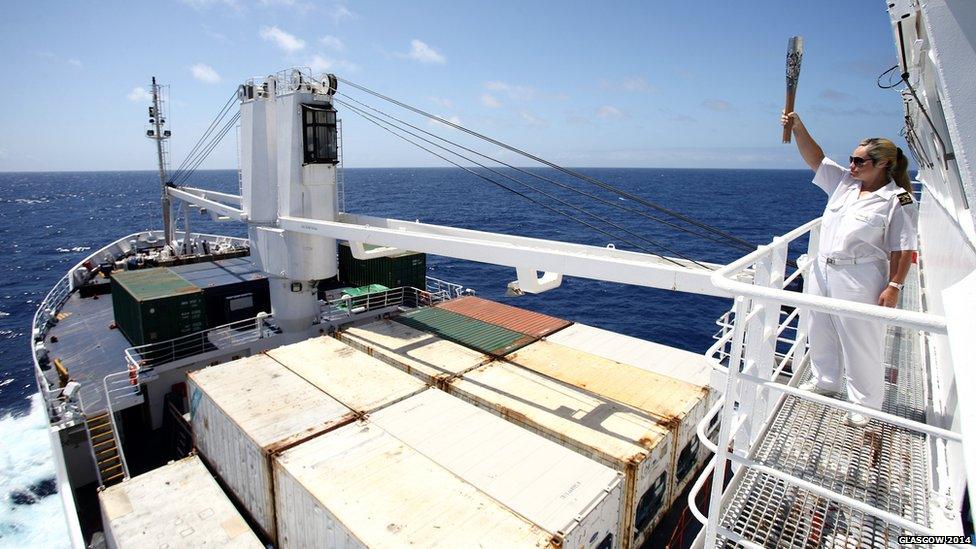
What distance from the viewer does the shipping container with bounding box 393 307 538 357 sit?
15.1 m

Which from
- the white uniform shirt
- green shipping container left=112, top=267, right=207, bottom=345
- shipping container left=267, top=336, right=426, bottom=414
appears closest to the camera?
the white uniform shirt

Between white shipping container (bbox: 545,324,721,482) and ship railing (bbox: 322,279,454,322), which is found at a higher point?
white shipping container (bbox: 545,324,721,482)

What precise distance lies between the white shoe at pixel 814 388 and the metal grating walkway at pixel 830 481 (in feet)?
0.63

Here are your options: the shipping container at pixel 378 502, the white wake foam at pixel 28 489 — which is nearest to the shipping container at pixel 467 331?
the shipping container at pixel 378 502

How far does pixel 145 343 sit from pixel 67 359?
4278 millimetres

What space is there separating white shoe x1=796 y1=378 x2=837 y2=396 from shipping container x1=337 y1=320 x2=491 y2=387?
27.2 ft

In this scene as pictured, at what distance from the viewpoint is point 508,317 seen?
17.9 metres

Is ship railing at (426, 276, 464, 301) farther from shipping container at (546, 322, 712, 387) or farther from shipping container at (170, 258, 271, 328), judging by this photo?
shipping container at (170, 258, 271, 328)

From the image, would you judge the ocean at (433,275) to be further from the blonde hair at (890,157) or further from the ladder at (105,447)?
the blonde hair at (890,157)

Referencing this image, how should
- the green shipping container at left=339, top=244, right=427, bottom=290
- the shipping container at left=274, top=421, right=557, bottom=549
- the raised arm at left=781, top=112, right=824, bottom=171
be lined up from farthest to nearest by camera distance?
Answer: the green shipping container at left=339, top=244, right=427, bottom=290 → the shipping container at left=274, top=421, right=557, bottom=549 → the raised arm at left=781, top=112, right=824, bottom=171

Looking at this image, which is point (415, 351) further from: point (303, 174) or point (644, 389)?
point (303, 174)

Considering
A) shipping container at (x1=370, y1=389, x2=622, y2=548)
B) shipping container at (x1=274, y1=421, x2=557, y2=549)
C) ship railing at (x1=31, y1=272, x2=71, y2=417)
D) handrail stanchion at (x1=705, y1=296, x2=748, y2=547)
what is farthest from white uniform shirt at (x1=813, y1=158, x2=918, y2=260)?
ship railing at (x1=31, y1=272, x2=71, y2=417)

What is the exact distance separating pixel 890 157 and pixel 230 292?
2286cm

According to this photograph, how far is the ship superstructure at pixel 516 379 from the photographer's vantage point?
3967 mm
